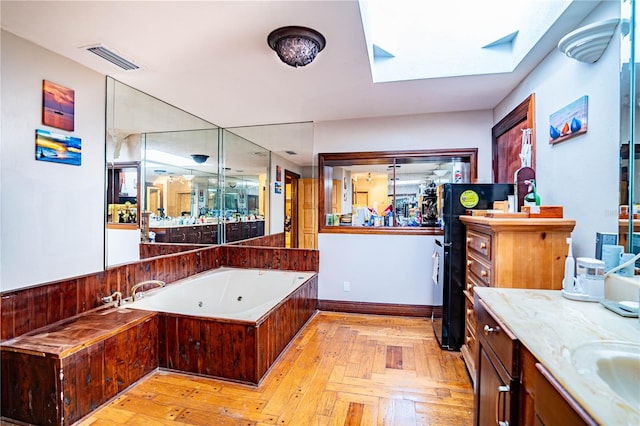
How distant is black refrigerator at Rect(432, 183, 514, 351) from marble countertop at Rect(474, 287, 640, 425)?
120cm

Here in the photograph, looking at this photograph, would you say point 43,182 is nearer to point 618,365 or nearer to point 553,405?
point 553,405

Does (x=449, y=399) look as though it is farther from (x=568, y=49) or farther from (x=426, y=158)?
(x=426, y=158)

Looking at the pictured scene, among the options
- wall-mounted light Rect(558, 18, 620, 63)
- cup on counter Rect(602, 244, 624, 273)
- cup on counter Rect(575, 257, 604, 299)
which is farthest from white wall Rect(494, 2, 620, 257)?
cup on counter Rect(575, 257, 604, 299)

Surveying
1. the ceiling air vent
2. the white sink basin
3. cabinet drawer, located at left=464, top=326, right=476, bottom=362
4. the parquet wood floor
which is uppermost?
the ceiling air vent

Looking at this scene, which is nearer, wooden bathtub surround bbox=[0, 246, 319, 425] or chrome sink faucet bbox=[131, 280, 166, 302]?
wooden bathtub surround bbox=[0, 246, 319, 425]

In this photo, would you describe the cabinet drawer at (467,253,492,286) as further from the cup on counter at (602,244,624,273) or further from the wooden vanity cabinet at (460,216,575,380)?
the cup on counter at (602,244,624,273)

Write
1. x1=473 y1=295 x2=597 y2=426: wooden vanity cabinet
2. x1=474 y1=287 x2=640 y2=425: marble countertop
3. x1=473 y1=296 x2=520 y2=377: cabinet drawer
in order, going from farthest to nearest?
1. x1=473 y1=296 x2=520 y2=377: cabinet drawer
2. x1=473 y1=295 x2=597 y2=426: wooden vanity cabinet
3. x1=474 y1=287 x2=640 y2=425: marble countertop

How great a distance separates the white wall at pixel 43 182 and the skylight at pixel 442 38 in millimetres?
2276

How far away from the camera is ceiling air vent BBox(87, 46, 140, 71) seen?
2.08m

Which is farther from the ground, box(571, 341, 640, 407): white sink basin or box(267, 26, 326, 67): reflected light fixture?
box(267, 26, 326, 67): reflected light fixture

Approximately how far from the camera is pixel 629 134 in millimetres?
1431

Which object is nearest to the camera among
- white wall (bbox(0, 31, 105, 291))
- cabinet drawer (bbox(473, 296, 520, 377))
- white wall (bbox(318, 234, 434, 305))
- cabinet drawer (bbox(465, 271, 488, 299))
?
cabinet drawer (bbox(473, 296, 520, 377))

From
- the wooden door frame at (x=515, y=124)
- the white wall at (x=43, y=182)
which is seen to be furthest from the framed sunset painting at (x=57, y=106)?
the wooden door frame at (x=515, y=124)

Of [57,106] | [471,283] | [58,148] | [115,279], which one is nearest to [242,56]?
[57,106]
